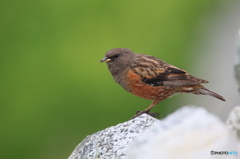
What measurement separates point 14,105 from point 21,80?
24.7 inches

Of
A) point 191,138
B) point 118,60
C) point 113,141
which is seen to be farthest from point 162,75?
point 191,138

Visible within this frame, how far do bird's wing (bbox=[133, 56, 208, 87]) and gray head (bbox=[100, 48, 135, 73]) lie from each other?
0.15 meters

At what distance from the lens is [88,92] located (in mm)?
10555

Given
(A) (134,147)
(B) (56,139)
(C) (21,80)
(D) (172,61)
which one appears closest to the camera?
(A) (134,147)

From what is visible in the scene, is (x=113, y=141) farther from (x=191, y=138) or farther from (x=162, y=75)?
(x=162, y=75)

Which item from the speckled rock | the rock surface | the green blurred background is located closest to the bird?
the speckled rock

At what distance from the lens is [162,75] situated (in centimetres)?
748

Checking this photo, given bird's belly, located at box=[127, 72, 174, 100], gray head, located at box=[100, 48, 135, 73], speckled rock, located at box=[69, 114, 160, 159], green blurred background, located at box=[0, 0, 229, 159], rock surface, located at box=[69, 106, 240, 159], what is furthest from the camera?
green blurred background, located at box=[0, 0, 229, 159]

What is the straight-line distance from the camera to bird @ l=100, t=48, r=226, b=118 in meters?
7.30

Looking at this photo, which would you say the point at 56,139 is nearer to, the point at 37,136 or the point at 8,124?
the point at 37,136

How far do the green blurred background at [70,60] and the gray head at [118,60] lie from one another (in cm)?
270

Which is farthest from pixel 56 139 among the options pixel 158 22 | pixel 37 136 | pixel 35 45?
pixel 158 22

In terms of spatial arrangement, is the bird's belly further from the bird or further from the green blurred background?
the green blurred background

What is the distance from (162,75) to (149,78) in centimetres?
23
